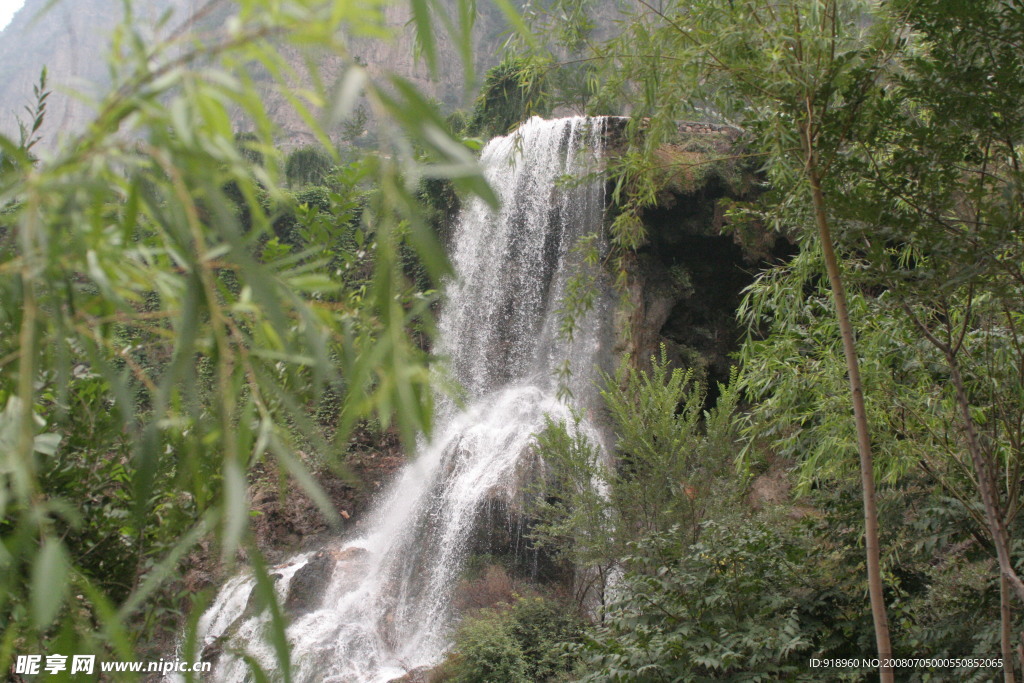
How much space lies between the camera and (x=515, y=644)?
4.64m

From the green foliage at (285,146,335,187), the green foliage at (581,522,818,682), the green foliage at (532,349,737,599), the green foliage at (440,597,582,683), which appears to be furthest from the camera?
the green foliage at (285,146,335,187)

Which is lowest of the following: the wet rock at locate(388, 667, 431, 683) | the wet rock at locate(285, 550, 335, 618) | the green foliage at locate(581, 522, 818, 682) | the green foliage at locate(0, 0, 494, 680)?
the wet rock at locate(388, 667, 431, 683)

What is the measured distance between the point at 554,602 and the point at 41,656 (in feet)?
15.6

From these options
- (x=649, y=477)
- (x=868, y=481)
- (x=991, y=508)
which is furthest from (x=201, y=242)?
(x=649, y=477)

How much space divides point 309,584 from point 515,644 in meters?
2.51

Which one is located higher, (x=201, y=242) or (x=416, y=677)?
(x=201, y=242)

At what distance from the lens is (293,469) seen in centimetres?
65

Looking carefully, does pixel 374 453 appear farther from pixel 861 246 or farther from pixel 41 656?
pixel 41 656

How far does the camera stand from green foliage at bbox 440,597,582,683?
4465mm

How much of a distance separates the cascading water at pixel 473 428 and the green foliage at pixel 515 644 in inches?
34.0

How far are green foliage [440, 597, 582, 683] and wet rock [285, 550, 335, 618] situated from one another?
179cm

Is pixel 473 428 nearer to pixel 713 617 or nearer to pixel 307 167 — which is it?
pixel 713 617

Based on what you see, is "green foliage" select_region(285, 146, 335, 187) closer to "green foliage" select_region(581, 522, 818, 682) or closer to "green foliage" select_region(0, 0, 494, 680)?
"green foliage" select_region(581, 522, 818, 682)

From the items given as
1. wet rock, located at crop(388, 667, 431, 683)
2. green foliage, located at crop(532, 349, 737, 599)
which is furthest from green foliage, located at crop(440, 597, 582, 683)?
green foliage, located at crop(532, 349, 737, 599)
